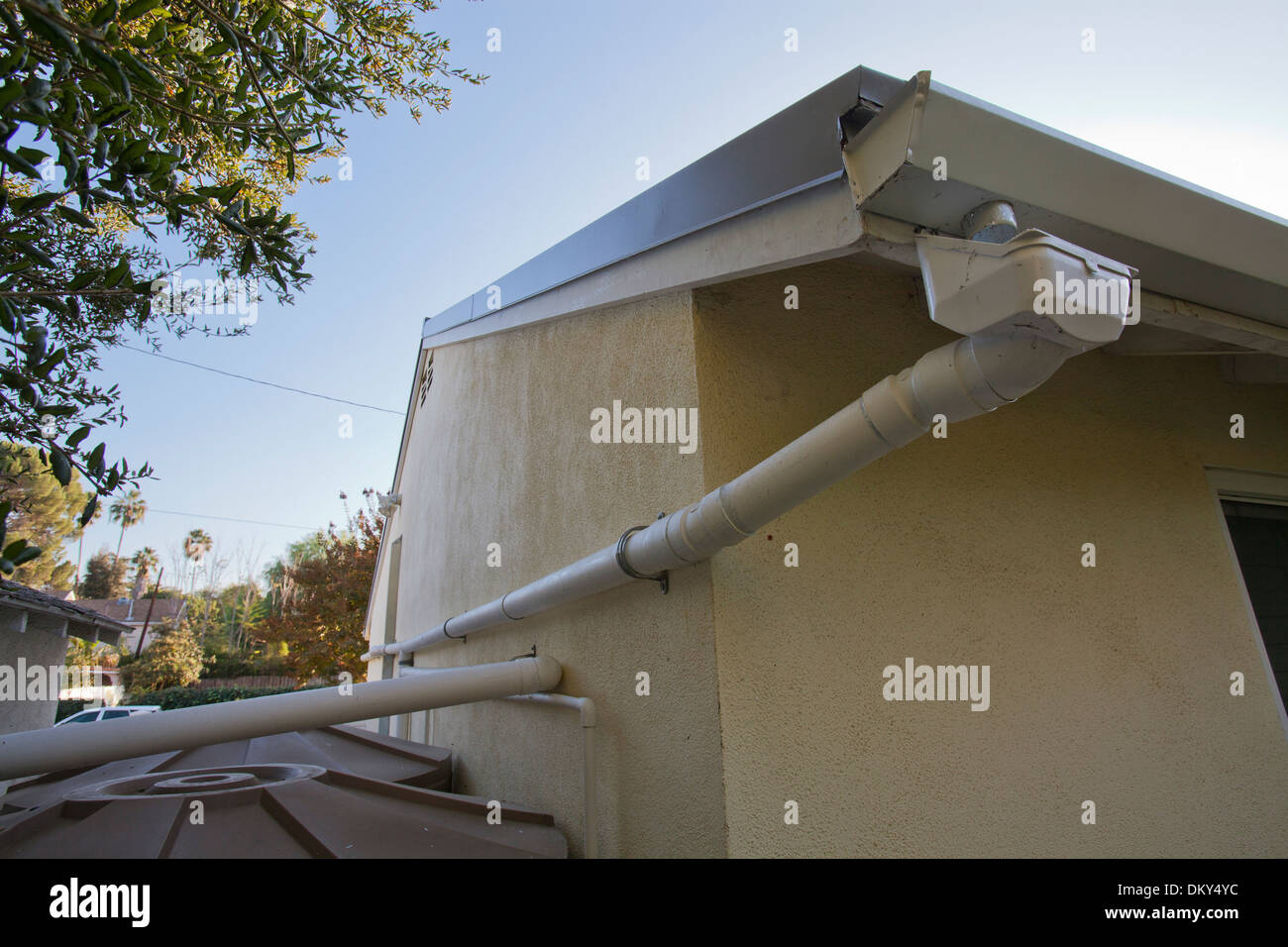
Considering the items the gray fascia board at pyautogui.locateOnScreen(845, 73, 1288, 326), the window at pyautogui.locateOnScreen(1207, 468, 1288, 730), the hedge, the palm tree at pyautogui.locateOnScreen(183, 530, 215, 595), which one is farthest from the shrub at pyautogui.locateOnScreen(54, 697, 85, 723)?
the window at pyautogui.locateOnScreen(1207, 468, 1288, 730)

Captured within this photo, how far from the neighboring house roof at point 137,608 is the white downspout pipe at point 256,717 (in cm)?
4009

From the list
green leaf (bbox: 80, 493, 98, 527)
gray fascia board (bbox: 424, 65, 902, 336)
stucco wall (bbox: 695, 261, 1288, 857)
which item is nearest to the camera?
green leaf (bbox: 80, 493, 98, 527)

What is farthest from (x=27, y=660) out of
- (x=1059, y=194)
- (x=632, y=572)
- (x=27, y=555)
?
(x=1059, y=194)

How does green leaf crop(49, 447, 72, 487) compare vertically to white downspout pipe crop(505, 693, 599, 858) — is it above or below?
above

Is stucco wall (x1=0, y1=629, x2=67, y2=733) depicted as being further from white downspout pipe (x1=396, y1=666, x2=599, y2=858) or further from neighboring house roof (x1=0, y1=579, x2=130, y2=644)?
white downspout pipe (x1=396, y1=666, x2=599, y2=858)

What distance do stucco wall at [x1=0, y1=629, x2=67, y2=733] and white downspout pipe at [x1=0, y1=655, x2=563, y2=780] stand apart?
6.38 metres

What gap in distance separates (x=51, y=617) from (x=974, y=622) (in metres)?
9.72

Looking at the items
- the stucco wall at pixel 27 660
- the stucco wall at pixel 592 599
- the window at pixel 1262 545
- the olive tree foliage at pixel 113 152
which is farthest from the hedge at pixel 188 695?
the window at pixel 1262 545

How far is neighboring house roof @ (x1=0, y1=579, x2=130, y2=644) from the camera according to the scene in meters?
6.68

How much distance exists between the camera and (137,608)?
42500 mm

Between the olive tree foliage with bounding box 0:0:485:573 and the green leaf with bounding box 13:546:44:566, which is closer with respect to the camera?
the green leaf with bounding box 13:546:44:566

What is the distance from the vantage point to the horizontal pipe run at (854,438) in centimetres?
150
